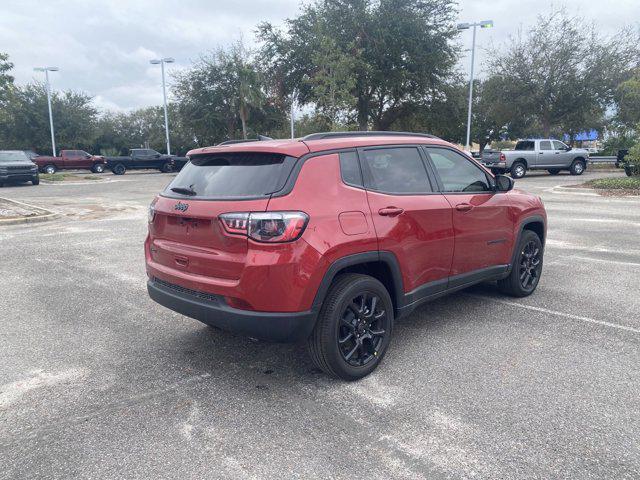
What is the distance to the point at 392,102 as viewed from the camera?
33438 millimetres

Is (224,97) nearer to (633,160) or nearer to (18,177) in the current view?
(18,177)

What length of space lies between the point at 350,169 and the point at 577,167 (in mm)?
25374

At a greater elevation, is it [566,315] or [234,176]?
[234,176]

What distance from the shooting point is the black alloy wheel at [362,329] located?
354 centimetres

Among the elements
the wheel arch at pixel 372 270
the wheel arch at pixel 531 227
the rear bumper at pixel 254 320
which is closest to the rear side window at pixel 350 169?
the wheel arch at pixel 372 270

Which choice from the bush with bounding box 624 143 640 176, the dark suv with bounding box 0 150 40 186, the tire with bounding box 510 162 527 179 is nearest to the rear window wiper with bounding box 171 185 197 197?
the bush with bounding box 624 143 640 176

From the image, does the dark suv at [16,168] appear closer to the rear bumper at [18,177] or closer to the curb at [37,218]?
the rear bumper at [18,177]

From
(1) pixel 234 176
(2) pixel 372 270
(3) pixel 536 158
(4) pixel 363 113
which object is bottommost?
(2) pixel 372 270

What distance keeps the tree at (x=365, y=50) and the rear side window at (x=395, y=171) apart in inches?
908

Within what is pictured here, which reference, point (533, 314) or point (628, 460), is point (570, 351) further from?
point (628, 460)

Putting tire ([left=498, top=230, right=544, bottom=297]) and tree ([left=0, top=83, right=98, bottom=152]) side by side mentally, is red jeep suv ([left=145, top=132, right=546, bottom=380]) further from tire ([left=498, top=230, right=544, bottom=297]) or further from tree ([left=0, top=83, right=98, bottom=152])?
tree ([left=0, top=83, right=98, bottom=152])

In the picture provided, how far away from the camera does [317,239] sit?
3211 mm

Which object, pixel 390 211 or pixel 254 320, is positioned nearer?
pixel 254 320

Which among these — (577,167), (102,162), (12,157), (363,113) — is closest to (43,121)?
(102,162)
